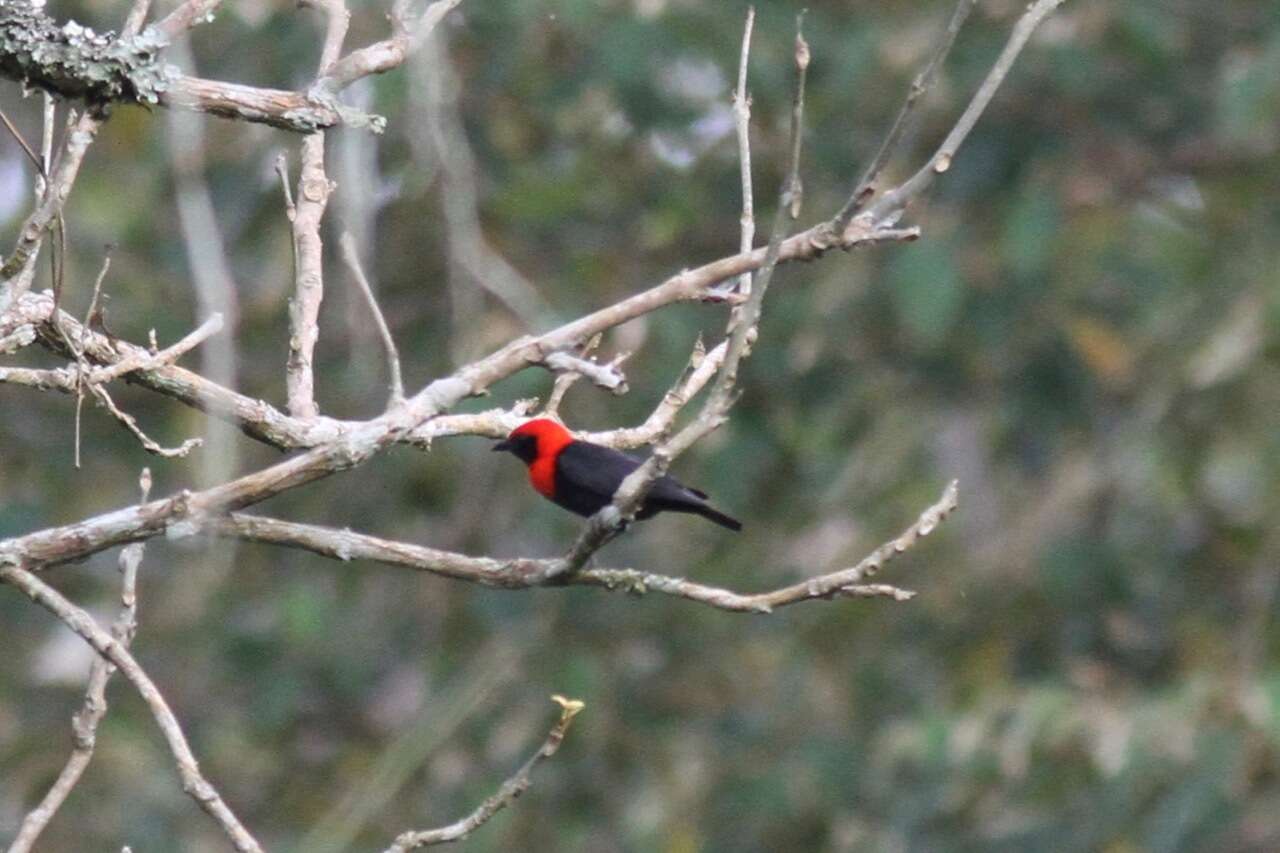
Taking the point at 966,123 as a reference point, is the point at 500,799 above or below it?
below

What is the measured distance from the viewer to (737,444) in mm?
8977

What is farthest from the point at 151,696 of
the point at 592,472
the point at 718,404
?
the point at 592,472

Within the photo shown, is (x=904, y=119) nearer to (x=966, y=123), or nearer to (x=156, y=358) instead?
(x=966, y=123)

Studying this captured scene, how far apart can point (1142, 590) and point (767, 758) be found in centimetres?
174

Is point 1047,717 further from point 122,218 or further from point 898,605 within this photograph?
point 122,218

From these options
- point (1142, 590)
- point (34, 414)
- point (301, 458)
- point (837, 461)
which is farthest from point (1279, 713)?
point (34, 414)

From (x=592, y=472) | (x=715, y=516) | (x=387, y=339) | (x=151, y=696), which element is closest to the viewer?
(x=151, y=696)

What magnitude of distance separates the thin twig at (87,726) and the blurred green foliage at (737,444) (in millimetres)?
4853

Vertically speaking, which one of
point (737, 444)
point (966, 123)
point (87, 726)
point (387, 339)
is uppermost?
point (737, 444)

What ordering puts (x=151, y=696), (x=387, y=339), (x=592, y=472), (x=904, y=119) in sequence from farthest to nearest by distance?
(x=592, y=472) < (x=387, y=339) < (x=151, y=696) < (x=904, y=119)

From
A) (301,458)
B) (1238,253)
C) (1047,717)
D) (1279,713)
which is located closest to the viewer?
(301,458)

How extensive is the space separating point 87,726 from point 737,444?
5.96 meters

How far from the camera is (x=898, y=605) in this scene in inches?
361

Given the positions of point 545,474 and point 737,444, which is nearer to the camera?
point 545,474
